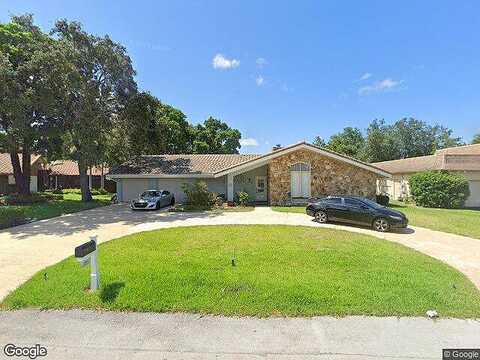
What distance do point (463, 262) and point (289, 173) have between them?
49.2ft

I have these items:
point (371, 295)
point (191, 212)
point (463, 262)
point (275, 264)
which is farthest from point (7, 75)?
point (463, 262)

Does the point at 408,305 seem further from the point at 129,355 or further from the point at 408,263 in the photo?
the point at 129,355

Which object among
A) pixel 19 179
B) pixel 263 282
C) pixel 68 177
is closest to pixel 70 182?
pixel 68 177

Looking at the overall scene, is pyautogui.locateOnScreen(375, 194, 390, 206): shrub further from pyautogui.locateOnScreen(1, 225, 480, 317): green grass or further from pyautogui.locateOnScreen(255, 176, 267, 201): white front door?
pyautogui.locateOnScreen(1, 225, 480, 317): green grass

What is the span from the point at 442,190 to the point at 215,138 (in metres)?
35.5

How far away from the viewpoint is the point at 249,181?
25.9m

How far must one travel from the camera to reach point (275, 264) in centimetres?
785

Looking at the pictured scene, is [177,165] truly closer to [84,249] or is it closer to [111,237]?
[111,237]

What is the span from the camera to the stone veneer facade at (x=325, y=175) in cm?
2308

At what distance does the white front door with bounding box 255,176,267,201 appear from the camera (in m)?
26.0

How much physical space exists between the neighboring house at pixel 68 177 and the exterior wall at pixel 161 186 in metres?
16.6

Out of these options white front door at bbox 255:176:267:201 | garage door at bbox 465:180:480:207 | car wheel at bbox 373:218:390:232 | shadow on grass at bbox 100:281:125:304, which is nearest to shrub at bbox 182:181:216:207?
white front door at bbox 255:176:267:201

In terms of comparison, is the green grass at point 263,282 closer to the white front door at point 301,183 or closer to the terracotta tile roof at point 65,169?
the white front door at point 301,183

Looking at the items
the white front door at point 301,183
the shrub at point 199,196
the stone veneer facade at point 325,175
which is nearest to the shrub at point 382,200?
the stone veneer facade at point 325,175
